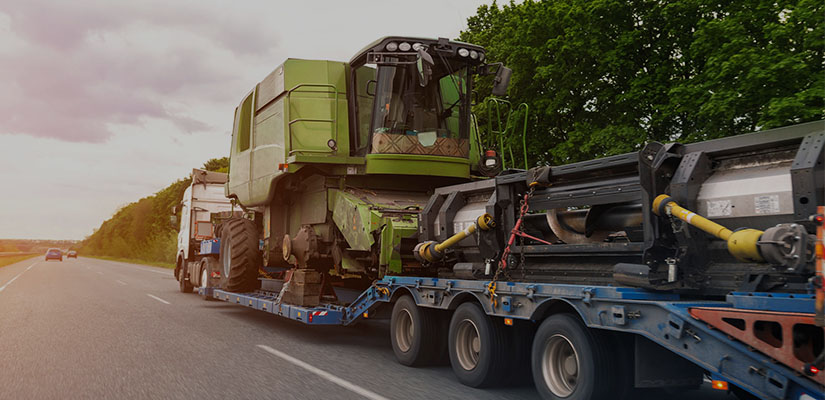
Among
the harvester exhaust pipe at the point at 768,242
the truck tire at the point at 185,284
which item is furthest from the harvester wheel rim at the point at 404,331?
the truck tire at the point at 185,284

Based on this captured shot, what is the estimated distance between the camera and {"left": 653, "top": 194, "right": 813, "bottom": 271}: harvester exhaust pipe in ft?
12.5

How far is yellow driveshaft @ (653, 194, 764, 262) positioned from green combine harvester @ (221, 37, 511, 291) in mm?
4219

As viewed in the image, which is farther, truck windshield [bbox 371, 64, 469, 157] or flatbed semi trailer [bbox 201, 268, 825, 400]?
truck windshield [bbox 371, 64, 469, 157]

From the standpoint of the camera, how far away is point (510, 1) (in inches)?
990

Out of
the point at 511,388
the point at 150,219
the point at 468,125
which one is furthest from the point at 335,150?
the point at 150,219

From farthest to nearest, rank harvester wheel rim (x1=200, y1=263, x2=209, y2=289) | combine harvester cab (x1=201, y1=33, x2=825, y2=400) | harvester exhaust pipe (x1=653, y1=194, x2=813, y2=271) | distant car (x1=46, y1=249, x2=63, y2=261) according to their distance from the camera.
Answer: distant car (x1=46, y1=249, x2=63, y2=261) < harvester wheel rim (x1=200, y1=263, x2=209, y2=289) < combine harvester cab (x1=201, y1=33, x2=825, y2=400) < harvester exhaust pipe (x1=653, y1=194, x2=813, y2=271)

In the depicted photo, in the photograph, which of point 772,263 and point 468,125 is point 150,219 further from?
point 772,263

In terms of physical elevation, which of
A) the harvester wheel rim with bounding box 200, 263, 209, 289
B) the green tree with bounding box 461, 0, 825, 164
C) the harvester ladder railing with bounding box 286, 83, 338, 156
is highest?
the green tree with bounding box 461, 0, 825, 164

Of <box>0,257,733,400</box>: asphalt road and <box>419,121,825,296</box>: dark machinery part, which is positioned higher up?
<box>419,121,825,296</box>: dark machinery part

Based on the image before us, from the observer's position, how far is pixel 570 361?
5125mm

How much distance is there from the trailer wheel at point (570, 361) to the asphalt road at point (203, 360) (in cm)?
71

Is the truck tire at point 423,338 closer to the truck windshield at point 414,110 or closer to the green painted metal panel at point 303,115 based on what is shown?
the truck windshield at point 414,110

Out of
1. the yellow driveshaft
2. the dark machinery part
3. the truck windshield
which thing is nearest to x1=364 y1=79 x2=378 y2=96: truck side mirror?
the truck windshield

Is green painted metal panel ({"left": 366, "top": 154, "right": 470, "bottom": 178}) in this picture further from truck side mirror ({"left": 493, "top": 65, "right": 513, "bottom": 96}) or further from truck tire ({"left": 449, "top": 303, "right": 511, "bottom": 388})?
truck tire ({"left": 449, "top": 303, "right": 511, "bottom": 388})
